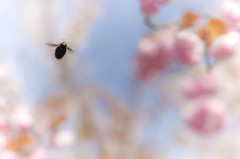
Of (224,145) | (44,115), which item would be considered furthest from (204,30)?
(44,115)

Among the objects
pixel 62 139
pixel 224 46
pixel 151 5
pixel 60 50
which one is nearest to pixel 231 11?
pixel 224 46

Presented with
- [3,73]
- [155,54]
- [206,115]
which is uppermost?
[3,73]

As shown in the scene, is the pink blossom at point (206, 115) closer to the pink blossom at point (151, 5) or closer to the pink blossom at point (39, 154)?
the pink blossom at point (151, 5)

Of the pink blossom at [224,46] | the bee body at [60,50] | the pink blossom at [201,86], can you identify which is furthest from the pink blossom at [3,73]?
the pink blossom at [224,46]

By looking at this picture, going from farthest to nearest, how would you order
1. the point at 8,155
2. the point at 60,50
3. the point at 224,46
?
the point at 8,155
the point at 224,46
the point at 60,50

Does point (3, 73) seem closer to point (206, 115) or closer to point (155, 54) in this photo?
point (155, 54)

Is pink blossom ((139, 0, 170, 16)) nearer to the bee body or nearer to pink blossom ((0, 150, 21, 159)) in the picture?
the bee body

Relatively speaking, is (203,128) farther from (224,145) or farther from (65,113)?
(65,113)
